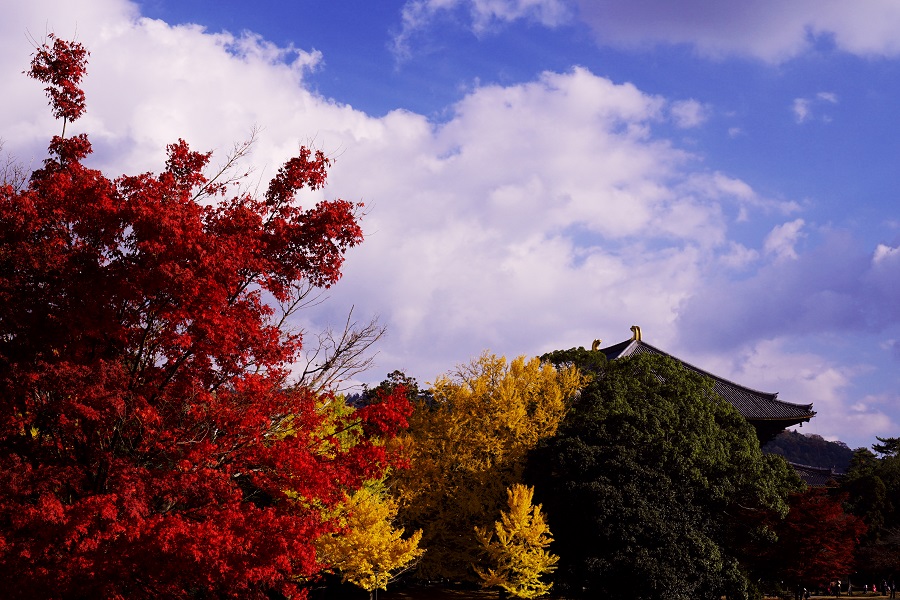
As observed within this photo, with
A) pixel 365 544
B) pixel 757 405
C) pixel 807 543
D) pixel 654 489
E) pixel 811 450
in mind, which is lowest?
pixel 365 544

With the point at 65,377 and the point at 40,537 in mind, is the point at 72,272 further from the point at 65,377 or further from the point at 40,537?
the point at 40,537

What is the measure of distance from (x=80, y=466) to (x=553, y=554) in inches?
716

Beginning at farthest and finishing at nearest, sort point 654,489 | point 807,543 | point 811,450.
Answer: point 811,450
point 807,543
point 654,489

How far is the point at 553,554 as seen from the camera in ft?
84.3

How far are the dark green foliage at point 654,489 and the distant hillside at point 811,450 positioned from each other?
112274 mm

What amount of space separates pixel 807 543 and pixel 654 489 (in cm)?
616

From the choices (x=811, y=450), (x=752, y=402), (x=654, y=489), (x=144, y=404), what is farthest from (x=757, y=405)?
(x=811, y=450)

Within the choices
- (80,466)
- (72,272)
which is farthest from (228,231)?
(80,466)

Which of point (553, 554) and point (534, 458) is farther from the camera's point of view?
point (534, 458)

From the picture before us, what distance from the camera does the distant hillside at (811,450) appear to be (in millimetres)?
134000

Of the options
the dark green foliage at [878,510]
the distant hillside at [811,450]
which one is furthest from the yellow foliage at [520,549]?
the distant hillside at [811,450]

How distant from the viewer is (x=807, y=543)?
27.2m

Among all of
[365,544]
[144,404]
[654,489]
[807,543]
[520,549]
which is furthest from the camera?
[807,543]

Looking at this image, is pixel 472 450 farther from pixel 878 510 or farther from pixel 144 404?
pixel 878 510
